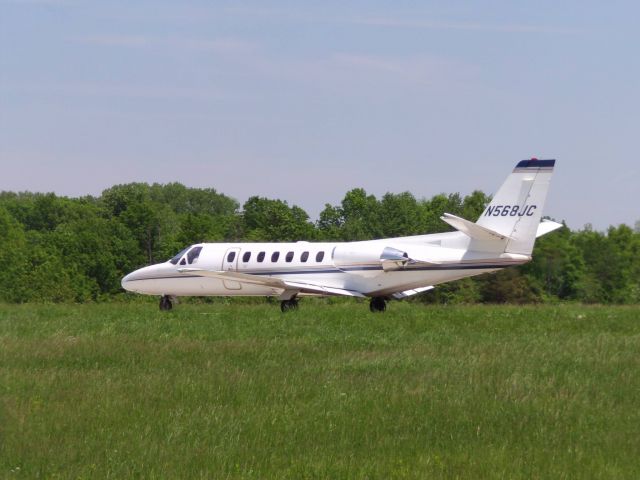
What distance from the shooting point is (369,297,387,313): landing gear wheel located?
112 ft

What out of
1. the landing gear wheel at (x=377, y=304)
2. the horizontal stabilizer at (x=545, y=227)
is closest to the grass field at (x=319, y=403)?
the horizontal stabilizer at (x=545, y=227)

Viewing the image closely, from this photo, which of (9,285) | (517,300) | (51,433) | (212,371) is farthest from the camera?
(9,285)

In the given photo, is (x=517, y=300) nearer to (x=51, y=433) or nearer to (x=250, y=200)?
(x=250, y=200)

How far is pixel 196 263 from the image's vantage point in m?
36.4

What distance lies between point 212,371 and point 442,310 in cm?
1421

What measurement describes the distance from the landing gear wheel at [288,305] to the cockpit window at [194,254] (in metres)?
3.67

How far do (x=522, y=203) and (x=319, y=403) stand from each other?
53.6ft

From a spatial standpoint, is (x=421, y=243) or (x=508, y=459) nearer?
(x=508, y=459)

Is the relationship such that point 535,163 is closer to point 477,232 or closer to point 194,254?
point 477,232

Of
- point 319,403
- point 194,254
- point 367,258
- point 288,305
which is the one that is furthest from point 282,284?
point 319,403

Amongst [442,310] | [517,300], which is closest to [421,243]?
[442,310]

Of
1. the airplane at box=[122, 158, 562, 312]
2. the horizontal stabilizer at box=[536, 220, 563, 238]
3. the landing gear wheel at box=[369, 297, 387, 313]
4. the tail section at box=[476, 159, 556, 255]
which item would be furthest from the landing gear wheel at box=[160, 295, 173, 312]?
the horizontal stabilizer at box=[536, 220, 563, 238]

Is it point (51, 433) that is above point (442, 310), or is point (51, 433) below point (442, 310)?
below

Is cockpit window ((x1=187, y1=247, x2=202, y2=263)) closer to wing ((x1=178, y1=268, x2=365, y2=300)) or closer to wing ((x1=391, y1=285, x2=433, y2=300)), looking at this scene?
wing ((x1=178, y1=268, x2=365, y2=300))
